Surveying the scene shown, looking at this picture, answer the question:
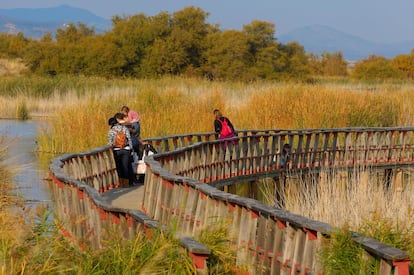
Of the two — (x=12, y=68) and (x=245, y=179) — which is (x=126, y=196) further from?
(x=12, y=68)

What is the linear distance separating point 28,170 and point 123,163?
17.3ft


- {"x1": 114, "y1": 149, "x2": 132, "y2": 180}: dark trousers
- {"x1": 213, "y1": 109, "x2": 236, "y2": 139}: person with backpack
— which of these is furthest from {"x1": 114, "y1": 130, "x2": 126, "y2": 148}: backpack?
{"x1": 213, "y1": 109, "x2": 236, "y2": 139}: person with backpack

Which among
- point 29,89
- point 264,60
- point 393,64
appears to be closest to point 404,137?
point 29,89

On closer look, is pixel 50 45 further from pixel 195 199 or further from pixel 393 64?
→ pixel 195 199

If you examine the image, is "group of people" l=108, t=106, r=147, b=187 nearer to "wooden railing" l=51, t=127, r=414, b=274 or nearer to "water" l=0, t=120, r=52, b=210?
"wooden railing" l=51, t=127, r=414, b=274

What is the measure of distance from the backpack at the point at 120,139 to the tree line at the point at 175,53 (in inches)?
1630

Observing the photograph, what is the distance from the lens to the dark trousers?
17.2 m

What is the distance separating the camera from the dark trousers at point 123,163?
17.2 metres

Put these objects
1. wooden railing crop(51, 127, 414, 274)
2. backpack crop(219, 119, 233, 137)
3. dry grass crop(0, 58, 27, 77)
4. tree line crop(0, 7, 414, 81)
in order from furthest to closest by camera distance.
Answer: dry grass crop(0, 58, 27, 77) < tree line crop(0, 7, 414, 81) < backpack crop(219, 119, 233, 137) < wooden railing crop(51, 127, 414, 274)

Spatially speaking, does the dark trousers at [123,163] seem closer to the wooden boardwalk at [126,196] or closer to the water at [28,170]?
the wooden boardwalk at [126,196]

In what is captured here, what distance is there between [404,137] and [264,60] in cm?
3769

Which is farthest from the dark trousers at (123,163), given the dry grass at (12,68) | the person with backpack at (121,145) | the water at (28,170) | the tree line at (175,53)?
the dry grass at (12,68)

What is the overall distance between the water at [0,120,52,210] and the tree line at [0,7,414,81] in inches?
1055

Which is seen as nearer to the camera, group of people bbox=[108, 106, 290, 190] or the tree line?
group of people bbox=[108, 106, 290, 190]
